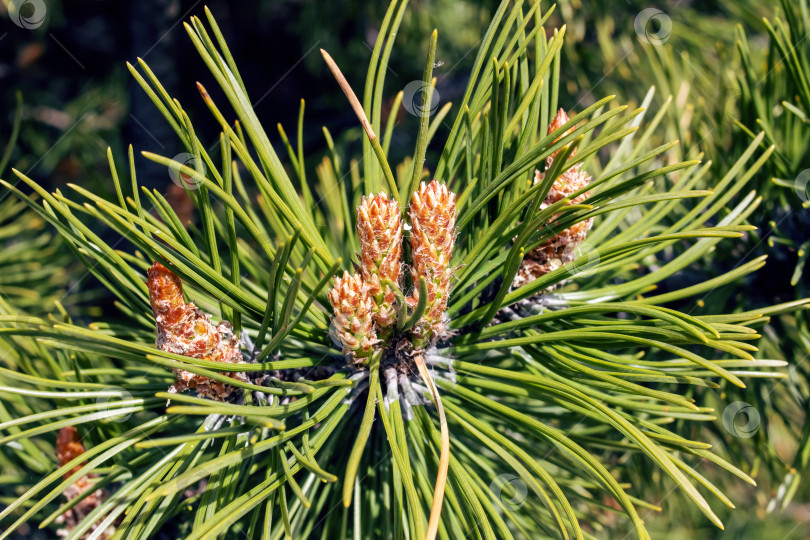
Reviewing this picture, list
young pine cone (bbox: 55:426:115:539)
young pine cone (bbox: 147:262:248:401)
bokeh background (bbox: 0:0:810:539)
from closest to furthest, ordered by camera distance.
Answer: young pine cone (bbox: 147:262:248:401) → young pine cone (bbox: 55:426:115:539) → bokeh background (bbox: 0:0:810:539)

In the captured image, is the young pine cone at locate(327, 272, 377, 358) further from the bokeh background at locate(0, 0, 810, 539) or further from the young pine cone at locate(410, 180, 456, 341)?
the bokeh background at locate(0, 0, 810, 539)

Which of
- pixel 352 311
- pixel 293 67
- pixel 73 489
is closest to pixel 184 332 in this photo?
pixel 352 311

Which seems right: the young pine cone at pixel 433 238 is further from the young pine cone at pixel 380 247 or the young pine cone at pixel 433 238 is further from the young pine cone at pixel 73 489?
the young pine cone at pixel 73 489

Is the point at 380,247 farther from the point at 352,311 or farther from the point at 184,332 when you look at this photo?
the point at 184,332

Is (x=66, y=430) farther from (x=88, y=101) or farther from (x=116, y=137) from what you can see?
(x=88, y=101)

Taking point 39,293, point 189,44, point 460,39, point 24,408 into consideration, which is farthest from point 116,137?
point 460,39

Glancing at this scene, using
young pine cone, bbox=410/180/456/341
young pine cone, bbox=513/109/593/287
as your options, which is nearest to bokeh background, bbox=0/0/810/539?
young pine cone, bbox=513/109/593/287
